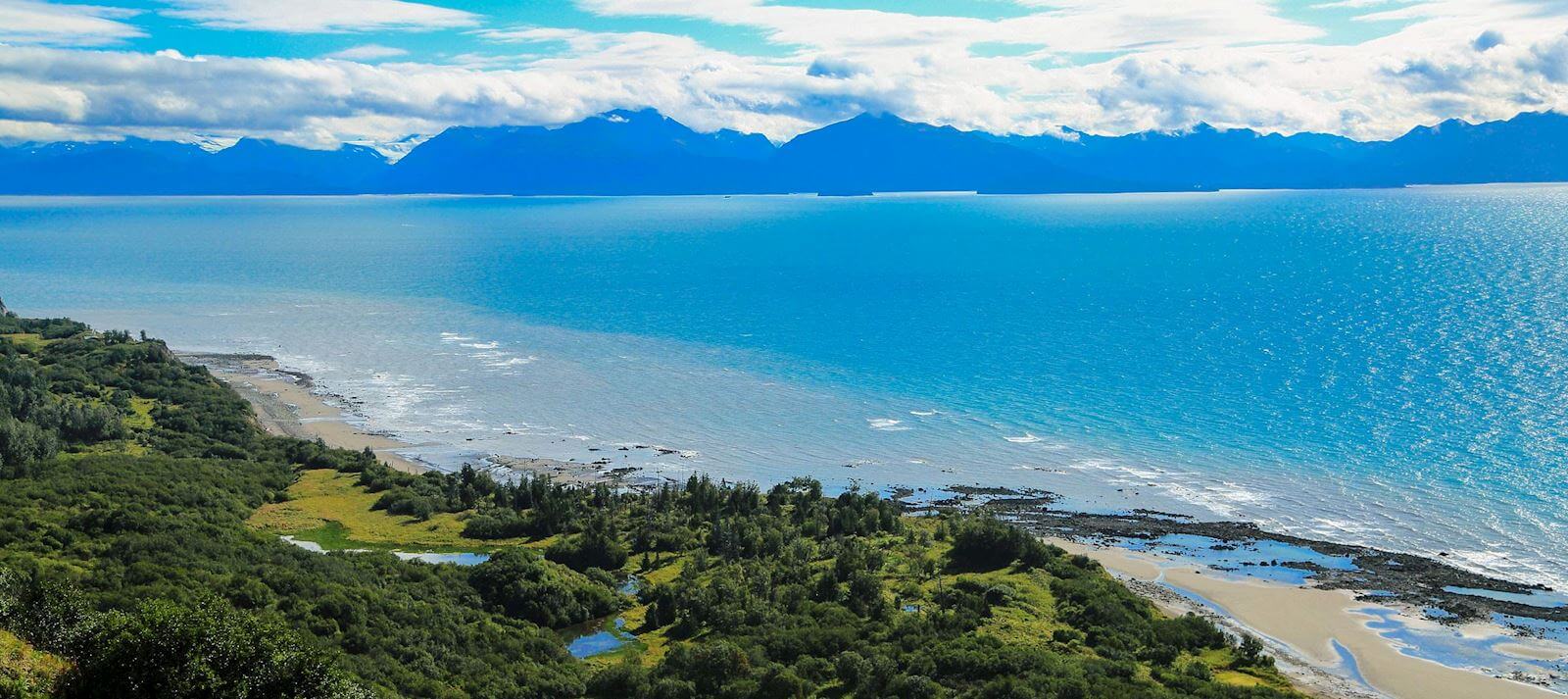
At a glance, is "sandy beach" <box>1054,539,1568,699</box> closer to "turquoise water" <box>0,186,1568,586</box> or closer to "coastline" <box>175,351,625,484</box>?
"turquoise water" <box>0,186,1568,586</box>

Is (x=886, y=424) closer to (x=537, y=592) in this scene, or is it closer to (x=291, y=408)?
(x=537, y=592)

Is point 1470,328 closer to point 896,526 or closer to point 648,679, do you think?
point 896,526

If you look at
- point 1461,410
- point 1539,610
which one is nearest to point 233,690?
point 1539,610

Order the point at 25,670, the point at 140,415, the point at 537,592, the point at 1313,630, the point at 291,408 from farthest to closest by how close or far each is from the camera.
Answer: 1. the point at 291,408
2. the point at 140,415
3. the point at 1313,630
4. the point at 537,592
5. the point at 25,670

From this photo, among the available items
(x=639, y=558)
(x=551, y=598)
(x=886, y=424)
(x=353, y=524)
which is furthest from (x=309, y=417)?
(x=551, y=598)

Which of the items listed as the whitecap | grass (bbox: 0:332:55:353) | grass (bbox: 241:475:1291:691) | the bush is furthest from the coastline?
the bush

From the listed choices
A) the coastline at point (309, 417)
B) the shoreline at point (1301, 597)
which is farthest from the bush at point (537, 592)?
the coastline at point (309, 417)
